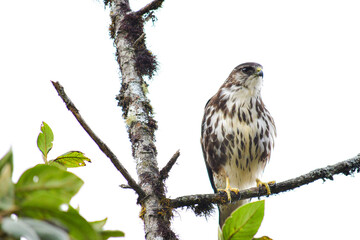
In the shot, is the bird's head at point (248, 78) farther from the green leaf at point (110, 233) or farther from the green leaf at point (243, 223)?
the green leaf at point (110, 233)

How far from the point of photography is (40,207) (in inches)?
28.3

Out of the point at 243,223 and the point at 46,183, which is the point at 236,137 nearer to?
the point at 243,223

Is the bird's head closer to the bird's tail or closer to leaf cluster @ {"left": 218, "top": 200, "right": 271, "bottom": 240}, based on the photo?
the bird's tail

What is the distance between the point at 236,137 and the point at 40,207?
13.8 feet

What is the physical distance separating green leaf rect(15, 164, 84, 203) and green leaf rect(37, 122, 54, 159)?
0.89 metres

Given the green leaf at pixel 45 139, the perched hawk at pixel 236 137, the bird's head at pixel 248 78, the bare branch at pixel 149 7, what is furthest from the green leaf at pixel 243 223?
the bird's head at pixel 248 78

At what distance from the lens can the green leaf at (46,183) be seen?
0.80 meters

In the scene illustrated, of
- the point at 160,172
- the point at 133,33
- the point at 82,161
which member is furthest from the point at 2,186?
the point at 133,33

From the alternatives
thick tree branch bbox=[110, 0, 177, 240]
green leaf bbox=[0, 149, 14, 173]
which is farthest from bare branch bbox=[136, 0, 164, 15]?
green leaf bbox=[0, 149, 14, 173]

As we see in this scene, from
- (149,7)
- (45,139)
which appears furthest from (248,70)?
(45,139)

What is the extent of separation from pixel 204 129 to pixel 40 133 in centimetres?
355

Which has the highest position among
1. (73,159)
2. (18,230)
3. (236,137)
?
(236,137)

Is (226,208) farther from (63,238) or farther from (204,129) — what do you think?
(63,238)

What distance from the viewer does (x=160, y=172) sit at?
2.85m
